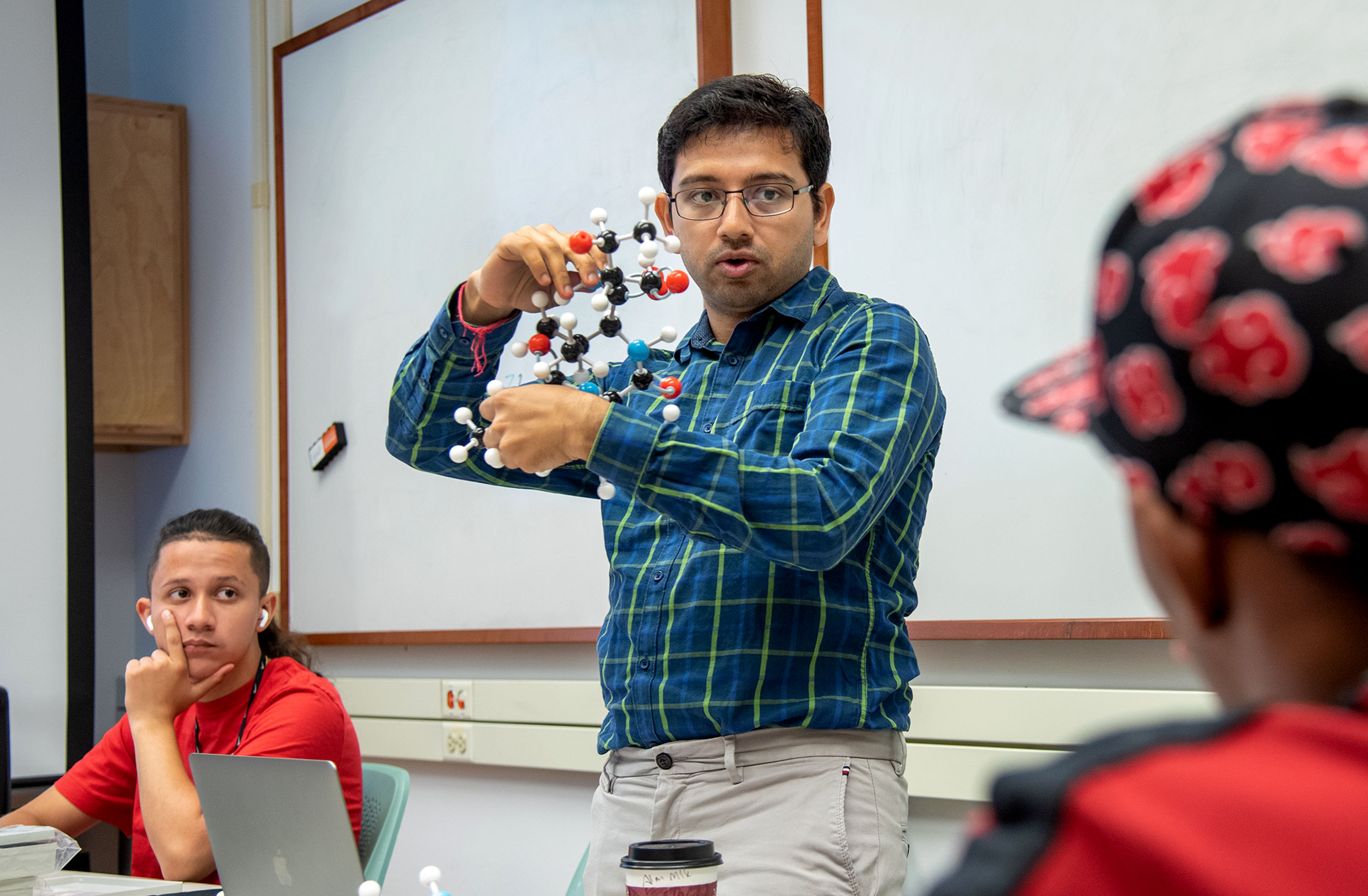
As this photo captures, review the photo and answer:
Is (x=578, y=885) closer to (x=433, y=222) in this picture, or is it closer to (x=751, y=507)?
(x=751, y=507)

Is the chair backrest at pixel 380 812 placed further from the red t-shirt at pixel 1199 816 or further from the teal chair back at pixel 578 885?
the red t-shirt at pixel 1199 816

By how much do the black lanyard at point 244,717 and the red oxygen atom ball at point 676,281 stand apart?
126 cm

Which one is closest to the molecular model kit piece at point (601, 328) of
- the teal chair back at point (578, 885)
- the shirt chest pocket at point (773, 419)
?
the shirt chest pocket at point (773, 419)

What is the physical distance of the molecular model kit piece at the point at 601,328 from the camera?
52.2 inches

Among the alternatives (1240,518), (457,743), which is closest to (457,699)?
(457,743)

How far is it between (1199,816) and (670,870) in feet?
1.90

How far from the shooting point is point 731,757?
4.47 feet

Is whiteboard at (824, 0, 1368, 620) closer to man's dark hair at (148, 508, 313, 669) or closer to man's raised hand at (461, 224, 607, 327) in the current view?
man's raised hand at (461, 224, 607, 327)

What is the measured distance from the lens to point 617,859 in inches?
56.2

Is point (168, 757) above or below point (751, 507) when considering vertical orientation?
below

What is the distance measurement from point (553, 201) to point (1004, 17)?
128 cm

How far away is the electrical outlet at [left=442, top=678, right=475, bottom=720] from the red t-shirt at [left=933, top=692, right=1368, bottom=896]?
2.90 m

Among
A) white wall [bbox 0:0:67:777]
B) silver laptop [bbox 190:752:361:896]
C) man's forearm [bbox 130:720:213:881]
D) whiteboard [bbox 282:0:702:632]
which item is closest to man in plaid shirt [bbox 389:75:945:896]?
silver laptop [bbox 190:752:361:896]

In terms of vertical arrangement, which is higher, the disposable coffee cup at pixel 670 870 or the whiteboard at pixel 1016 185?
the whiteboard at pixel 1016 185
